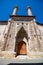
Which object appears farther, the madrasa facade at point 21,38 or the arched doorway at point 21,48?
the arched doorway at point 21,48

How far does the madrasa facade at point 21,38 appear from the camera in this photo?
10.4 metres

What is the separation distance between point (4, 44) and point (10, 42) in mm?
966

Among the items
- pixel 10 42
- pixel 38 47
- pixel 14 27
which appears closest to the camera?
pixel 38 47

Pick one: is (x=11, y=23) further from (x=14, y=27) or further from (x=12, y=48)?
(x=12, y=48)

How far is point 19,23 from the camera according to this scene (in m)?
15.3

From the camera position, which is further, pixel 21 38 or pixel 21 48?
pixel 21 38

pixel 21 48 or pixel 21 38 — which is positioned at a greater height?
pixel 21 38

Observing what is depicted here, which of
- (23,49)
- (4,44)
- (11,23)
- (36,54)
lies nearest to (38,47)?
(36,54)

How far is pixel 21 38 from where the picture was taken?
14.3 m

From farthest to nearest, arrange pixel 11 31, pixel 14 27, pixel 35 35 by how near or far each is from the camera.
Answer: pixel 14 27
pixel 11 31
pixel 35 35

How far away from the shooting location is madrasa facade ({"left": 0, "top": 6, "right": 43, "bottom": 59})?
408 inches

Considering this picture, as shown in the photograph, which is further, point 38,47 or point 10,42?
point 10,42

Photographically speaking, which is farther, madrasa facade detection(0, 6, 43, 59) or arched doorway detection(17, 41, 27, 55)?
arched doorway detection(17, 41, 27, 55)

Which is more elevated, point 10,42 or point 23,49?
point 10,42
